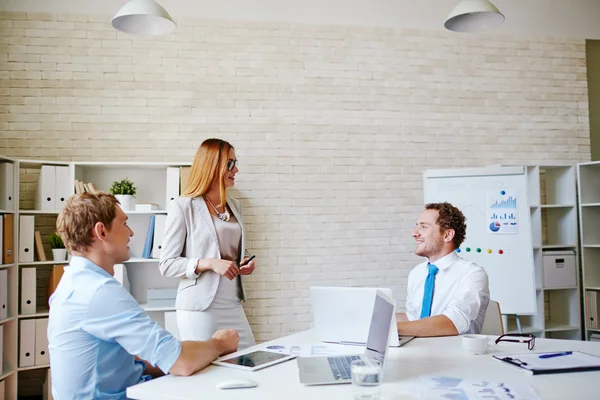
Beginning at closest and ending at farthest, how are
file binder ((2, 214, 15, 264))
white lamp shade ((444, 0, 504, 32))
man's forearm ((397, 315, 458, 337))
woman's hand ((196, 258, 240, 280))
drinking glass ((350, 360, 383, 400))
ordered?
1. drinking glass ((350, 360, 383, 400))
2. man's forearm ((397, 315, 458, 337))
3. woman's hand ((196, 258, 240, 280))
4. white lamp shade ((444, 0, 504, 32))
5. file binder ((2, 214, 15, 264))

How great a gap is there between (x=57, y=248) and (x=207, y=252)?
195 cm

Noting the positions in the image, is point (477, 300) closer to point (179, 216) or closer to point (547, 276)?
point (179, 216)

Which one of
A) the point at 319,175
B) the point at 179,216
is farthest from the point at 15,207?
the point at 319,175

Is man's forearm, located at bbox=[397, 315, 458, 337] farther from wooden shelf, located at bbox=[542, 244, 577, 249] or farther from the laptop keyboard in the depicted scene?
wooden shelf, located at bbox=[542, 244, 577, 249]

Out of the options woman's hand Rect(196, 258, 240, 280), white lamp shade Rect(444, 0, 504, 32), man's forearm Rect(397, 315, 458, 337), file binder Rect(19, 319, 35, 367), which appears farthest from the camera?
file binder Rect(19, 319, 35, 367)

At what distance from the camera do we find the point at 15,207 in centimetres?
409

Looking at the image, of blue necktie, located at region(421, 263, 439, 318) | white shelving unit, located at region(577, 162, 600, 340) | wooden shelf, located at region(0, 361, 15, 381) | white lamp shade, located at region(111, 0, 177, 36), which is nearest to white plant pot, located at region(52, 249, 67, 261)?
wooden shelf, located at region(0, 361, 15, 381)

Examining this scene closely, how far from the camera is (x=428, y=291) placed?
2.80 metres

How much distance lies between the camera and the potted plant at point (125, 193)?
4.25 metres

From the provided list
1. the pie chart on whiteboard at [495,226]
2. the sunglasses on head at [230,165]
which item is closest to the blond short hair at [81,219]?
the sunglasses on head at [230,165]

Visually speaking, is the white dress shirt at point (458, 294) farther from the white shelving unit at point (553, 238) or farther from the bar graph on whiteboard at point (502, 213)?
the white shelving unit at point (553, 238)

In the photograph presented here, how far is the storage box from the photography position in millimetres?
4824

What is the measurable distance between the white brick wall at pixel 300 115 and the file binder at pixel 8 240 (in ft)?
2.40

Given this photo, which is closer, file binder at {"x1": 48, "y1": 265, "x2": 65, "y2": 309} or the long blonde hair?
the long blonde hair
